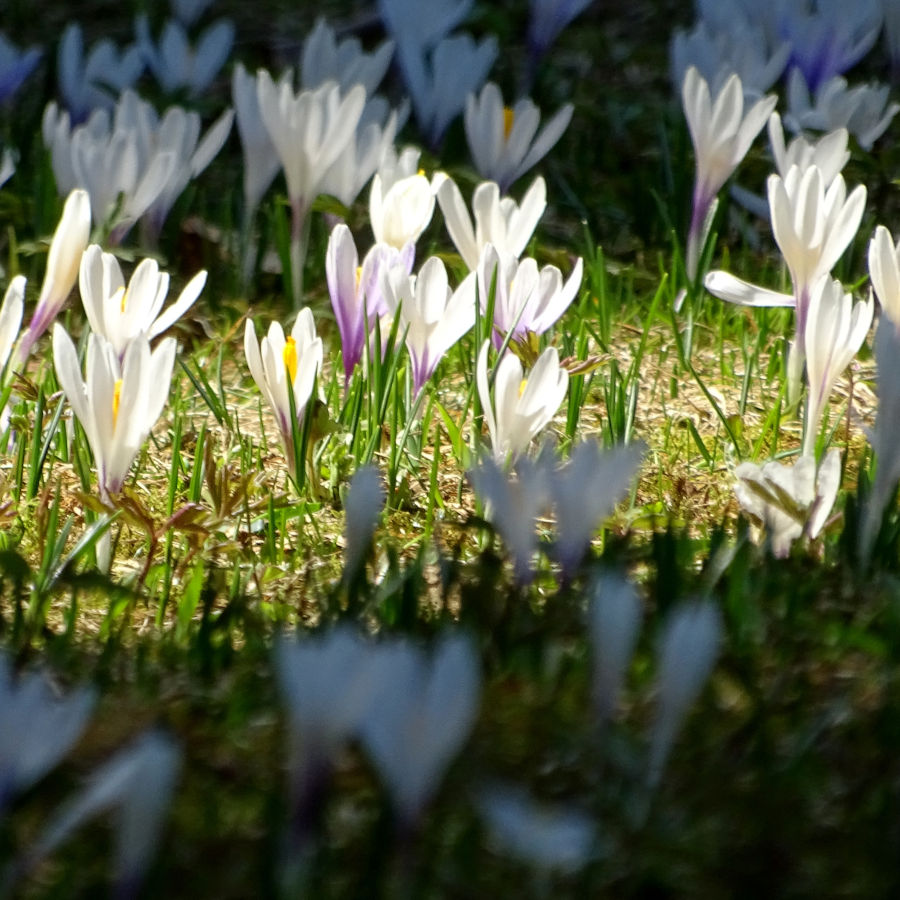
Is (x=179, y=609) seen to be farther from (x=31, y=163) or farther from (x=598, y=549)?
(x=31, y=163)

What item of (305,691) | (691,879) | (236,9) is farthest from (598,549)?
(236,9)

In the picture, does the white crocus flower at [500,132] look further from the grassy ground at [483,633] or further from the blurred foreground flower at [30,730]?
the blurred foreground flower at [30,730]

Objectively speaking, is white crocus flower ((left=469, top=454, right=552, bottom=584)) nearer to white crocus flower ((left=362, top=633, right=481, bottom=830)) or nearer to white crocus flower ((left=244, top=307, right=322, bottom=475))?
white crocus flower ((left=362, top=633, right=481, bottom=830))

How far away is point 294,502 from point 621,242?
150 cm

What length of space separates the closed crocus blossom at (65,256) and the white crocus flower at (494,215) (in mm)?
520

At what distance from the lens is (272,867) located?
1.09 meters

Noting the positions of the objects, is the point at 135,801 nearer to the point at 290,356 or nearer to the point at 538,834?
the point at 538,834

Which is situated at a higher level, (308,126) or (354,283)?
(308,126)

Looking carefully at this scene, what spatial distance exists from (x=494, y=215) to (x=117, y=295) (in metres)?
0.62

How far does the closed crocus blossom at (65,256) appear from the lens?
2027mm

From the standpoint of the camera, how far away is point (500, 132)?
9.16 ft

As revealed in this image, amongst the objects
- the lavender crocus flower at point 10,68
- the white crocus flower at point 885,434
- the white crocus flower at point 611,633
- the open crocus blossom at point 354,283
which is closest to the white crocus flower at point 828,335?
the white crocus flower at point 885,434

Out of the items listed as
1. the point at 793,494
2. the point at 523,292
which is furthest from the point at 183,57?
the point at 793,494

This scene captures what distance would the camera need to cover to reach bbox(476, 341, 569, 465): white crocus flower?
186cm
